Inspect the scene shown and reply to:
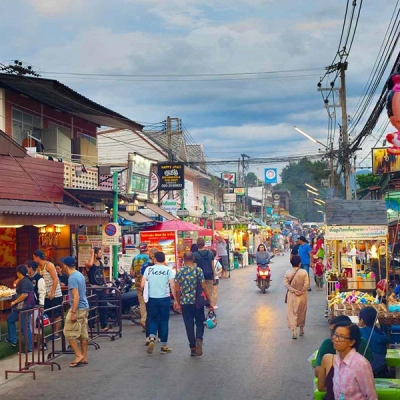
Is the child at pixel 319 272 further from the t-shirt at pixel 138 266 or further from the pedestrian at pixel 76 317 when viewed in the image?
the pedestrian at pixel 76 317

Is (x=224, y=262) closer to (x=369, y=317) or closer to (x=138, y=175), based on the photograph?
(x=138, y=175)

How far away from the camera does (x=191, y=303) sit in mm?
11789

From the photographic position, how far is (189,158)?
52.8 metres

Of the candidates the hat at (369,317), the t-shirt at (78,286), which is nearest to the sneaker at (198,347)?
the t-shirt at (78,286)

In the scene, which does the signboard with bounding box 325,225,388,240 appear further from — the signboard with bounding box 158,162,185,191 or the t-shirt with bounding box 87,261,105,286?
the signboard with bounding box 158,162,185,191

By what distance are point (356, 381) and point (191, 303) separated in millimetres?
6498

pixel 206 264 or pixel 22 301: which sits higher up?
pixel 206 264

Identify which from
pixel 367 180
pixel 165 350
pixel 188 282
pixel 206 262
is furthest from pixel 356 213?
pixel 367 180

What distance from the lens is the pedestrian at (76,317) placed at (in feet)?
37.0

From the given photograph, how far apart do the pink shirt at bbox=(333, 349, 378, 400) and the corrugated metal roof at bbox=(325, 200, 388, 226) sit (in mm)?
10122

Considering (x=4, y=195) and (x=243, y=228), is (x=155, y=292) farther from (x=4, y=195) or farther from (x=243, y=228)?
(x=243, y=228)

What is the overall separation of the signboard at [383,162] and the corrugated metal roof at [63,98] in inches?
572

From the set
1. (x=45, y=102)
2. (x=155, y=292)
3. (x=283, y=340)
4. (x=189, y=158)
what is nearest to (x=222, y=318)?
(x=283, y=340)

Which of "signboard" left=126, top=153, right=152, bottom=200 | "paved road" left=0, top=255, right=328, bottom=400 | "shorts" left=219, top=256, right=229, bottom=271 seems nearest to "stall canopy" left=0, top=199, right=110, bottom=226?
A: "paved road" left=0, top=255, right=328, bottom=400
